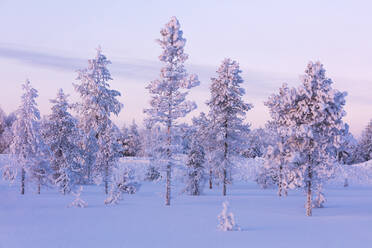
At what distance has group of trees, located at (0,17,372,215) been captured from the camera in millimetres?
23672

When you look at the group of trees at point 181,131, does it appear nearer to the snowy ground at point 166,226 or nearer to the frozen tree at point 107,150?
the frozen tree at point 107,150

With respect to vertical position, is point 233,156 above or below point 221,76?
below

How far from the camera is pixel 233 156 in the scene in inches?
1480

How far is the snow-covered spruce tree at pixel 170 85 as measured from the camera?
26.7 m

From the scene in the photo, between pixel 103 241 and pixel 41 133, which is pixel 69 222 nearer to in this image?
pixel 103 241

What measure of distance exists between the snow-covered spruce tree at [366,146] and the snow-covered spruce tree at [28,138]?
235ft

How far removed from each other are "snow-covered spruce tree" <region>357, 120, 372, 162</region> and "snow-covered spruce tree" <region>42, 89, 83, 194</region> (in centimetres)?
6803

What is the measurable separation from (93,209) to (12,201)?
727cm

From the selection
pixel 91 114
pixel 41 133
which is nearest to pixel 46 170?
pixel 41 133

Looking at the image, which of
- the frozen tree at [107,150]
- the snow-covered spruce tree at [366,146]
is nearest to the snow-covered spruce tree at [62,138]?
the frozen tree at [107,150]

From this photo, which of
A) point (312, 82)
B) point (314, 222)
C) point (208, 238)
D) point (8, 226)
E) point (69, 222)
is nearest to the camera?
point (208, 238)

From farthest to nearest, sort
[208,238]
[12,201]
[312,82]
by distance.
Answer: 1. [12,201]
2. [312,82]
3. [208,238]

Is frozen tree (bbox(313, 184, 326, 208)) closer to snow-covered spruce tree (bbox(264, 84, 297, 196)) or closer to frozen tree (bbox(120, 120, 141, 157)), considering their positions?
snow-covered spruce tree (bbox(264, 84, 297, 196))

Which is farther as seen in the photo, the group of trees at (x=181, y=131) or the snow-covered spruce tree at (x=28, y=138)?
the snow-covered spruce tree at (x=28, y=138)
